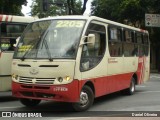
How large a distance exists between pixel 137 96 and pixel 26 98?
5.51 metres

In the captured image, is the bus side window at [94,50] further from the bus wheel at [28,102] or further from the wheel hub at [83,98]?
the bus wheel at [28,102]

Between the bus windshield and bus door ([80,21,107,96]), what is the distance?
38 cm

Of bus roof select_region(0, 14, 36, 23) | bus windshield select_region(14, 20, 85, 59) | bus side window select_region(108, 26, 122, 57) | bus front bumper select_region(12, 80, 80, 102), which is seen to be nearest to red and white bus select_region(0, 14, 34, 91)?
bus roof select_region(0, 14, 36, 23)

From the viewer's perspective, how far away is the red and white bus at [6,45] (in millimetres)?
13039

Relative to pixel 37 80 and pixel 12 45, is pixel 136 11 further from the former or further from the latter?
pixel 37 80

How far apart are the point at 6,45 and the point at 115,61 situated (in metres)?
3.80

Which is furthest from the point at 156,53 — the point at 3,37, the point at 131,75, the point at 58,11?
the point at 3,37

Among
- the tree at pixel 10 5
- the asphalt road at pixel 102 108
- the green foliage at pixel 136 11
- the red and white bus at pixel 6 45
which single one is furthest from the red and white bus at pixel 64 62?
the green foliage at pixel 136 11

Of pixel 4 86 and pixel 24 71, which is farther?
pixel 4 86

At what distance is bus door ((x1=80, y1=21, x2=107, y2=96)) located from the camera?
434 inches

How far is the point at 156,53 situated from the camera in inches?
1870

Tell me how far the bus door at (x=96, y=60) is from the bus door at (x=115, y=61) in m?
0.55

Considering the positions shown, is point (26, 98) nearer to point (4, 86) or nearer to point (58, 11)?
point (4, 86)

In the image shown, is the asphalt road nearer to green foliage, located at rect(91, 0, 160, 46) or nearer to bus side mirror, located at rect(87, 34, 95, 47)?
bus side mirror, located at rect(87, 34, 95, 47)
